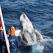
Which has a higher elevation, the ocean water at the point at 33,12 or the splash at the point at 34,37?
the ocean water at the point at 33,12

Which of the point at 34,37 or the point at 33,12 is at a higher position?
the point at 33,12

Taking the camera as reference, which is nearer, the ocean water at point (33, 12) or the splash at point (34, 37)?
the splash at point (34, 37)

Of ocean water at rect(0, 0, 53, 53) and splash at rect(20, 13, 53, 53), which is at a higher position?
ocean water at rect(0, 0, 53, 53)

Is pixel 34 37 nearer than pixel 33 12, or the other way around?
pixel 34 37

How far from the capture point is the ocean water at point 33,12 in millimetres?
27578

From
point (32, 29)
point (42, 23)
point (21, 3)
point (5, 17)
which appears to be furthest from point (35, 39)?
point (21, 3)

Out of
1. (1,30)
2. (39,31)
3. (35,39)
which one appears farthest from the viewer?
(39,31)

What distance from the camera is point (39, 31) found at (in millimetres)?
26688

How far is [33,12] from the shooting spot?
30.2 meters

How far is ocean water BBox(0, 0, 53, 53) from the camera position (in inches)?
1086

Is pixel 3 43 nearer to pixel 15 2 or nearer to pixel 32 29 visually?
pixel 32 29

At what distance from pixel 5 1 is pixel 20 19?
488 centimetres

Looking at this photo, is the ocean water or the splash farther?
the ocean water

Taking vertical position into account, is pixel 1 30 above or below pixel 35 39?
above
